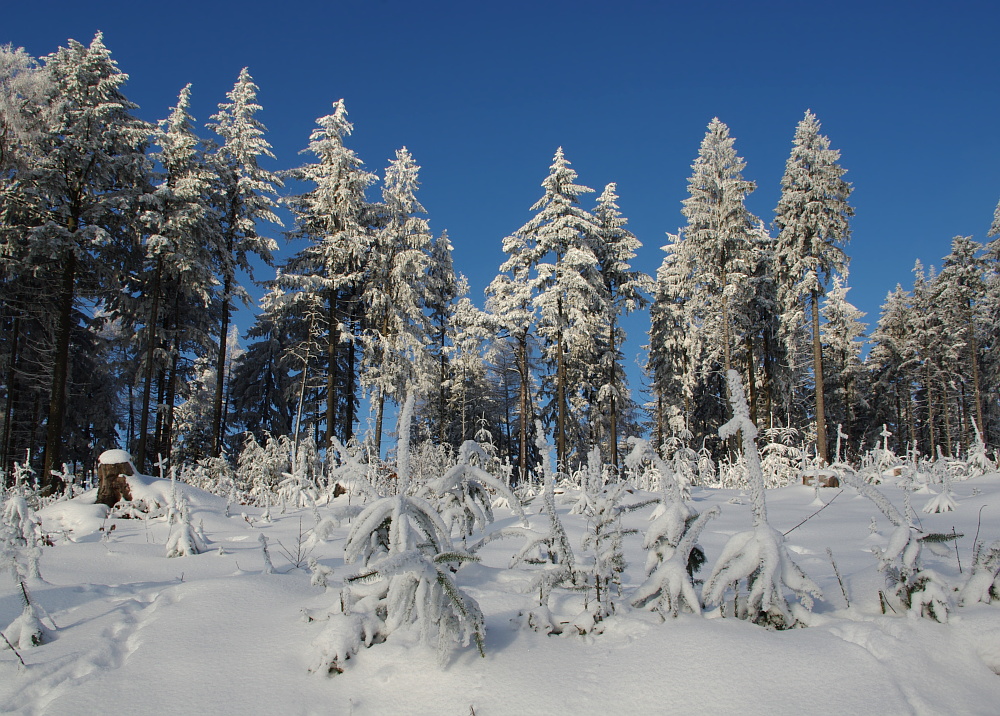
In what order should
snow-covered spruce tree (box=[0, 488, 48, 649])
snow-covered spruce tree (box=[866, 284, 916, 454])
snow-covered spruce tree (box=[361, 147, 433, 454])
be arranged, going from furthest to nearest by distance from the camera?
snow-covered spruce tree (box=[866, 284, 916, 454])
snow-covered spruce tree (box=[361, 147, 433, 454])
snow-covered spruce tree (box=[0, 488, 48, 649])

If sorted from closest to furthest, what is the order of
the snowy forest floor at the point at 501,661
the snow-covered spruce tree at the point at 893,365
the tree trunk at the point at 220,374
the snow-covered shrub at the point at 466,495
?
the snowy forest floor at the point at 501,661, the snow-covered shrub at the point at 466,495, the tree trunk at the point at 220,374, the snow-covered spruce tree at the point at 893,365

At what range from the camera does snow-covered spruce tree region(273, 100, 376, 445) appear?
20.4m

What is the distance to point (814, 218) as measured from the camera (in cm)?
2052

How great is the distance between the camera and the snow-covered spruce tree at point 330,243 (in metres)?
20.4

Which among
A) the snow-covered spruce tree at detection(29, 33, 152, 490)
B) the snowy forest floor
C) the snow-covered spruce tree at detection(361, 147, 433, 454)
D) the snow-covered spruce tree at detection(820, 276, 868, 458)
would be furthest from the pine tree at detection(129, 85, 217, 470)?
the snow-covered spruce tree at detection(820, 276, 868, 458)

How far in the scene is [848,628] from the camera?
2385 mm

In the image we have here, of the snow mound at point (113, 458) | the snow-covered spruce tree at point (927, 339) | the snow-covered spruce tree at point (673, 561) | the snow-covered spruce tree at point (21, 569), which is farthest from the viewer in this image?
the snow-covered spruce tree at point (927, 339)

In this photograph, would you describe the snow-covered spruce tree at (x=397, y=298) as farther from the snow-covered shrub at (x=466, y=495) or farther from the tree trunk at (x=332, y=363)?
the snow-covered shrub at (x=466, y=495)

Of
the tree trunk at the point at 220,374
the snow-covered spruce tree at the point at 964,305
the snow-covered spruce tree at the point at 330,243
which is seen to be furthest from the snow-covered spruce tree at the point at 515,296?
the snow-covered spruce tree at the point at 964,305

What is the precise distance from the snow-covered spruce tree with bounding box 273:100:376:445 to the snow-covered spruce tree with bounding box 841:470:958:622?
18.3 meters

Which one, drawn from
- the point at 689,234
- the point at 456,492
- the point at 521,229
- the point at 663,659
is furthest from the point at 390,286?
the point at 663,659

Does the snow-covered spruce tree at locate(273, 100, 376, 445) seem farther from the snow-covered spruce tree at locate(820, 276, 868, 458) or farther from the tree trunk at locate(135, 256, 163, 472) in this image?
the snow-covered spruce tree at locate(820, 276, 868, 458)

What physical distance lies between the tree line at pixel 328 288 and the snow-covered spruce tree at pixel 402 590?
10.7 meters

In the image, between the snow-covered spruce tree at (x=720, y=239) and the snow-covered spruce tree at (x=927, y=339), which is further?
the snow-covered spruce tree at (x=927, y=339)
